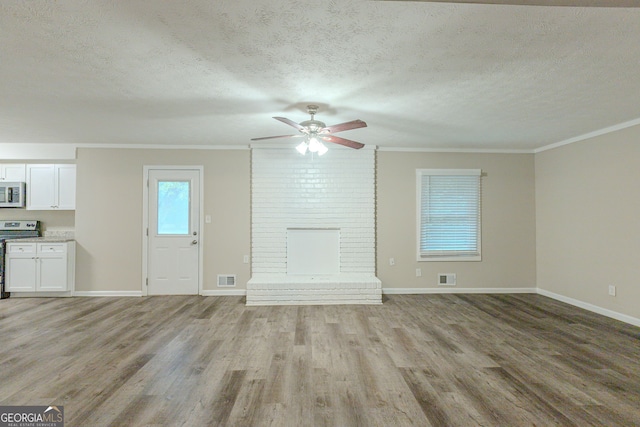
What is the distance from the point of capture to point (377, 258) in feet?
16.9

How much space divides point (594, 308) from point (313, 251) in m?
4.14

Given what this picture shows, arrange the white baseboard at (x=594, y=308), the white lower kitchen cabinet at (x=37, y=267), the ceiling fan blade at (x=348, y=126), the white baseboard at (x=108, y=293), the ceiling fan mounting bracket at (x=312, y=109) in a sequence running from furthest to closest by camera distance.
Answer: the white baseboard at (x=108, y=293) < the white lower kitchen cabinet at (x=37, y=267) < the white baseboard at (x=594, y=308) < the ceiling fan mounting bracket at (x=312, y=109) < the ceiling fan blade at (x=348, y=126)

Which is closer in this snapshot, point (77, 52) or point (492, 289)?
point (77, 52)

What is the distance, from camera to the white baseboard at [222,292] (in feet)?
16.4

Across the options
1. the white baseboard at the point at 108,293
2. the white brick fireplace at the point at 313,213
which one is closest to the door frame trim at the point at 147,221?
the white baseboard at the point at 108,293

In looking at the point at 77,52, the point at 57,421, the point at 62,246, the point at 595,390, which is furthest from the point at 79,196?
the point at 595,390

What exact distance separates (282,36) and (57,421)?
2.94 metres

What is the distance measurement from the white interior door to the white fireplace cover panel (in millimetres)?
1600

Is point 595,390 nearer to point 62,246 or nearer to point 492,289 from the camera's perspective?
point 492,289

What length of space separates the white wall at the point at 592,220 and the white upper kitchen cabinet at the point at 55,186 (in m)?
8.01

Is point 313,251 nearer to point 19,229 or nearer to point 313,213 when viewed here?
point 313,213

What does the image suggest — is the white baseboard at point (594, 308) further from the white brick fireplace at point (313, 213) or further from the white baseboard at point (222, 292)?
the white baseboard at point (222, 292)

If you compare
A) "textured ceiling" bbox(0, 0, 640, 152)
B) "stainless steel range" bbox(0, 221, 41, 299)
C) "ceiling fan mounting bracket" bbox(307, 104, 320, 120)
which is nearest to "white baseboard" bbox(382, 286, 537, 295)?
"textured ceiling" bbox(0, 0, 640, 152)

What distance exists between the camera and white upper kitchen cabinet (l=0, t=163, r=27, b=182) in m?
4.99
